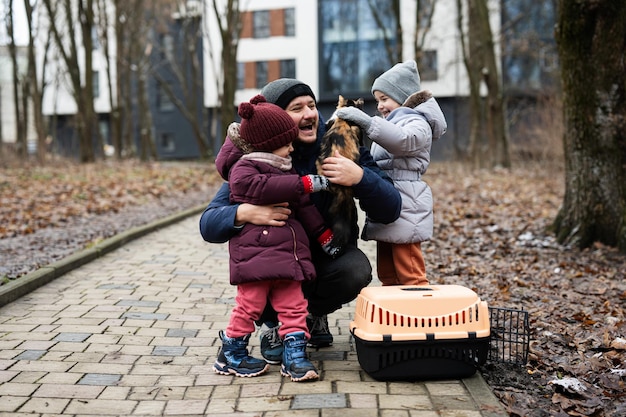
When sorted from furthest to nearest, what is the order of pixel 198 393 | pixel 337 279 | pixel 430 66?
pixel 430 66, pixel 337 279, pixel 198 393

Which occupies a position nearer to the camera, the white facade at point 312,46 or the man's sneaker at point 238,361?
the man's sneaker at point 238,361

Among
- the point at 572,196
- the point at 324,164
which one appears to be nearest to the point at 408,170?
the point at 324,164

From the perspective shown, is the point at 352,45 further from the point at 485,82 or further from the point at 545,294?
the point at 545,294

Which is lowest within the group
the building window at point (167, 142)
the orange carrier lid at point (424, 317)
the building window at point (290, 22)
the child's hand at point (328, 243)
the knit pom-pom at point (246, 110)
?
the building window at point (167, 142)

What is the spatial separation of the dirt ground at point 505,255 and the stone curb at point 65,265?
22 cm

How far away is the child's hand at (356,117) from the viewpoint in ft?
14.1

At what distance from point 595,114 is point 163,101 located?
4451 cm

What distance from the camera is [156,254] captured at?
9117 millimetres

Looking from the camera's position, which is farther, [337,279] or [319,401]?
[337,279]

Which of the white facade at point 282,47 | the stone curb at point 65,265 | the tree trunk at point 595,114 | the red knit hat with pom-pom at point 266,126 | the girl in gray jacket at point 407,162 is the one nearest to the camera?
the red knit hat with pom-pom at point 266,126

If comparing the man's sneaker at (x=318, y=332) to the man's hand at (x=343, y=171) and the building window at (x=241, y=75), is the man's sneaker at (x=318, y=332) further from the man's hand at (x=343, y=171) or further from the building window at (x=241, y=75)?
the building window at (x=241, y=75)

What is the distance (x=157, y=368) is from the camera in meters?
4.48

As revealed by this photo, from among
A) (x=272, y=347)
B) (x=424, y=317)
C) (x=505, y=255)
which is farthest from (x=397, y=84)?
(x=505, y=255)

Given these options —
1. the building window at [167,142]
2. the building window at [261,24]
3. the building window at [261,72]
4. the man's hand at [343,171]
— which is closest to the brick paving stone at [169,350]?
the man's hand at [343,171]
